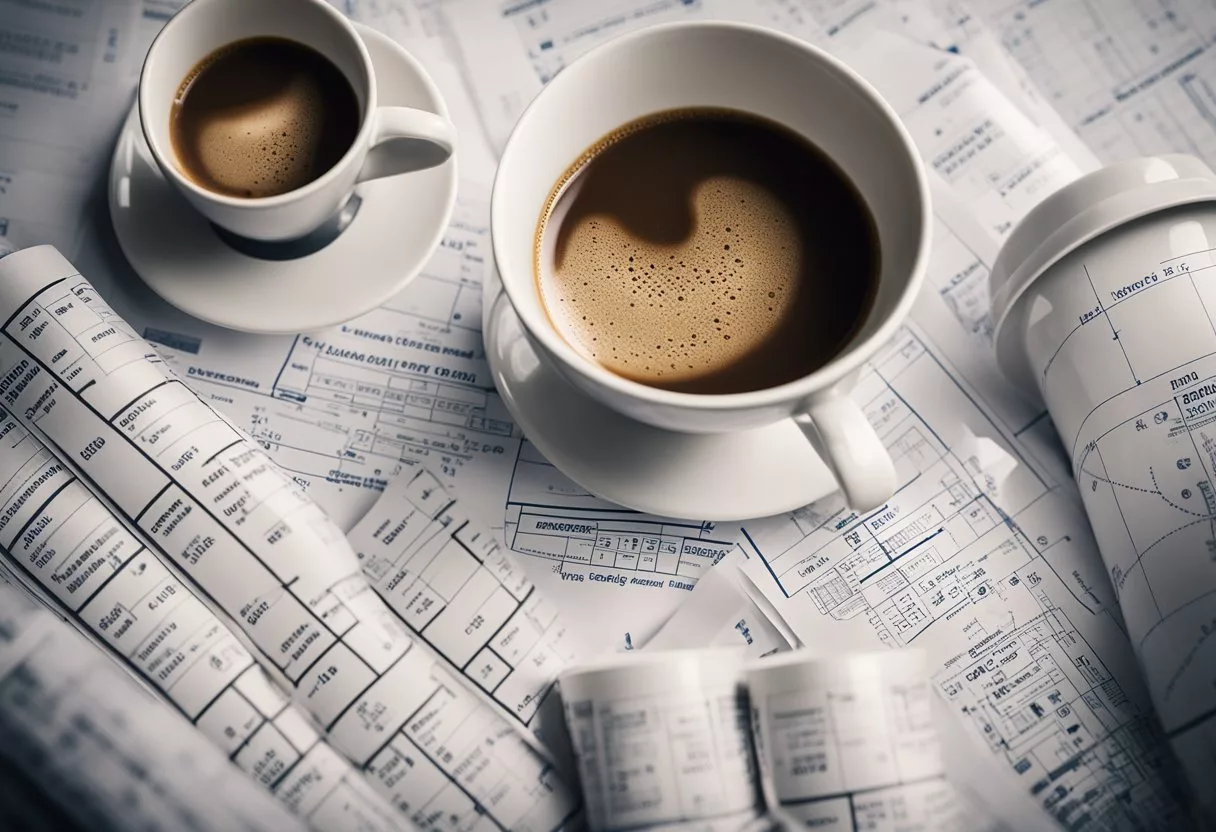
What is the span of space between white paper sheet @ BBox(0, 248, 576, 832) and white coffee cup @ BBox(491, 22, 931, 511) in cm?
23

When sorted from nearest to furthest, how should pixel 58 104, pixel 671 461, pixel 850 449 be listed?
pixel 850 449 < pixel 671 461 < pixel 58 104

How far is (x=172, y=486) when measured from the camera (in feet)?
2.00

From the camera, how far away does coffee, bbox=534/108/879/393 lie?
614 mm

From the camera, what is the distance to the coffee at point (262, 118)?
667 mm

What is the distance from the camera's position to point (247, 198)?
0.66m

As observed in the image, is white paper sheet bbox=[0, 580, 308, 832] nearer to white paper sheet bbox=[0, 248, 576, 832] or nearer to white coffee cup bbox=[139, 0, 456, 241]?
white paper sheet bbox=[0, 248, 576, 832]

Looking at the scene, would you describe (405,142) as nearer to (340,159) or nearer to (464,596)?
(340,159)

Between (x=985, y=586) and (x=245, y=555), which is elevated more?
(x=245, y=555)

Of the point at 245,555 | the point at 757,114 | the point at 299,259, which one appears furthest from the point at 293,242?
the point at 757,114

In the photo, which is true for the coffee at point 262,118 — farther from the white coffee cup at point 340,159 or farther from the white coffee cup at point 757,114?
the white coffee cup at point 757,114

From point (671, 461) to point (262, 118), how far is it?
1.30 feet

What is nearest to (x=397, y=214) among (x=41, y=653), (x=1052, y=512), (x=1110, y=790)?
(x=41, y=653)

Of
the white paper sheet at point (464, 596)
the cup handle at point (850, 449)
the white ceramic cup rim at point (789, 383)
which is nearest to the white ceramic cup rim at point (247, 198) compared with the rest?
the white ceramic cup rim at point (789, 383)

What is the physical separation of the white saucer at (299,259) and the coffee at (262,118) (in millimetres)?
51
